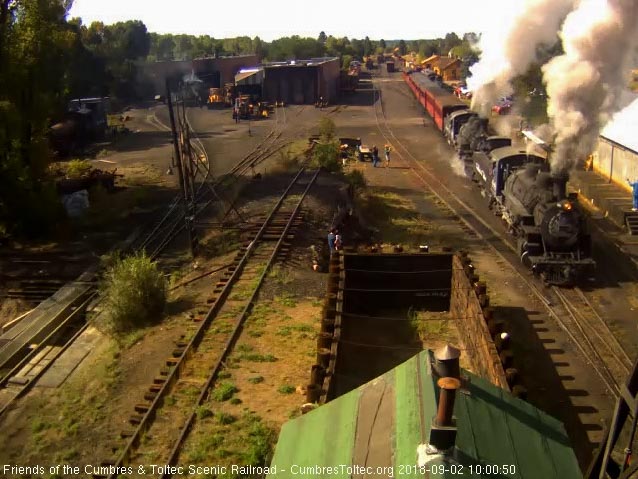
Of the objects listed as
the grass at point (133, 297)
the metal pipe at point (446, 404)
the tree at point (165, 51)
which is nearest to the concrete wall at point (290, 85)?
the tree at point (165, 51)

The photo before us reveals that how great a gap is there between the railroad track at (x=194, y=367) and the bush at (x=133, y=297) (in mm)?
1393

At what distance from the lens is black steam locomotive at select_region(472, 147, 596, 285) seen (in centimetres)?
1566

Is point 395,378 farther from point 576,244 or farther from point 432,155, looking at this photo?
point 432,155

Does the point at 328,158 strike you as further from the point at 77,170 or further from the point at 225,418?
the point at 225,418

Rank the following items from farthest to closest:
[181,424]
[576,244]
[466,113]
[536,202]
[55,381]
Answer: [466,113] < [536,202] < [576,244] < [55,381] < [181,424]

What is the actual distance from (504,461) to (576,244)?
13129 millimetres

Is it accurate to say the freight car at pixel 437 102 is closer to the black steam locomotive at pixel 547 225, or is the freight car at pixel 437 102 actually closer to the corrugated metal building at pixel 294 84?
the corrugated metal building at pixel 294 84

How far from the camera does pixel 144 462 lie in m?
8.77

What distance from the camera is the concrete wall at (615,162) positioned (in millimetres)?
24983

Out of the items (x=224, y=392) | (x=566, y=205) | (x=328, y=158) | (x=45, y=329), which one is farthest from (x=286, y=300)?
(x=328, y=158)

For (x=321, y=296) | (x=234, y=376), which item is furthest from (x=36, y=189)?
(x=234, y=376)

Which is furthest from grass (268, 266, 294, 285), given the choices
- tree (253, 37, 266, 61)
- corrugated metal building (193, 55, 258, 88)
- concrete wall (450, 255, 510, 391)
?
tree (253, 37, 266, 61)

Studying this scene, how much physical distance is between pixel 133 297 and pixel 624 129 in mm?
24246

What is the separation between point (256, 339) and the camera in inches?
490
